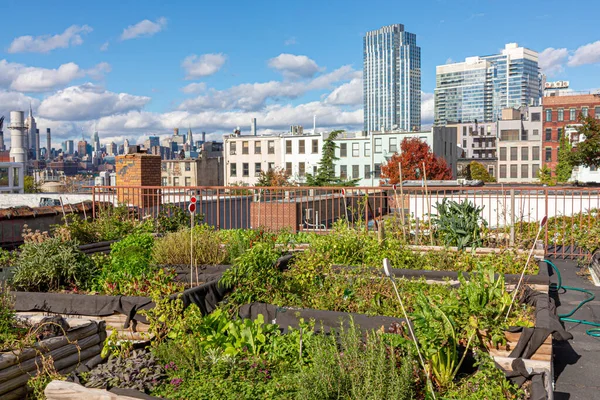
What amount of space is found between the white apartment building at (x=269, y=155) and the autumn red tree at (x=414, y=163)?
12.9 metres

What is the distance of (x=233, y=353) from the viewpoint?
16.1 feet

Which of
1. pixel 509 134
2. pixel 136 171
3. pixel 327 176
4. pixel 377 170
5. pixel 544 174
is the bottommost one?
pixel 544 174

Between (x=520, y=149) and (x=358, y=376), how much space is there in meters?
99.1

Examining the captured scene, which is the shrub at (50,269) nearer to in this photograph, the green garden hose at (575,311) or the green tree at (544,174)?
the green garden hose at (575,311)

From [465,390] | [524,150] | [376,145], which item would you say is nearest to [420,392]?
[465,390]

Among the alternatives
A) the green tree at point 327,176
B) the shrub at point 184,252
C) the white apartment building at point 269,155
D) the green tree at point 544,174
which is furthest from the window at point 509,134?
the shrub at point 184,252

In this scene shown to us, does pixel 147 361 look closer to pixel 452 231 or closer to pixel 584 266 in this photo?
pixel 452 231

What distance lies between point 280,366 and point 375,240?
14.6 feet

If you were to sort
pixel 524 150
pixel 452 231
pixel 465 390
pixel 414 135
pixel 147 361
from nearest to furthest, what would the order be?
pixel 465 390, pixel 147 361, pixel 452 231, pixel 414 135, pixel 524 150

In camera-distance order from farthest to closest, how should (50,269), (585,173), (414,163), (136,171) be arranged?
(585,173) < (414,163) < (136,171) < (50,269)

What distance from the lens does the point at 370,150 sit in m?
74.0

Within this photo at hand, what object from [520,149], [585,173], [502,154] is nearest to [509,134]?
[520,149]

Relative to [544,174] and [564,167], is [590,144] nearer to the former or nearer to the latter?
[564,167]

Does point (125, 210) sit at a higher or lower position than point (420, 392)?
higher
